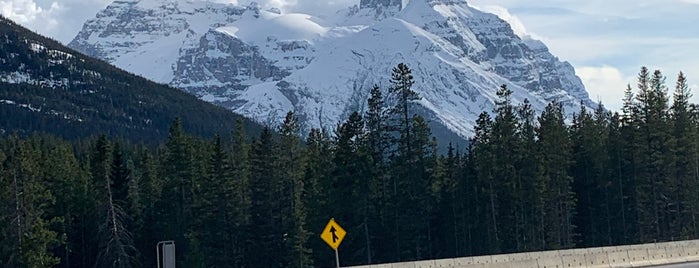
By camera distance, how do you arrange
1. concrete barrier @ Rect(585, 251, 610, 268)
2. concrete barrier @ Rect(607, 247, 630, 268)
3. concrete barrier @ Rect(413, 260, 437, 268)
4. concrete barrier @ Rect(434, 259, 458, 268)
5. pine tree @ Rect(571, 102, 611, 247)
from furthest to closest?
1. pine tree @ Rect(571, 102, 611, 247)
2. concrete barrier @ Rect(607, 247, 630, 268)
3. concrete barrier @ Rect(585, 251, 610, 268)
4. concrete barrier @ Rect(413, 260, 437, 268)
5. concrete barrier @ Rect(434, 259, 458, 268)

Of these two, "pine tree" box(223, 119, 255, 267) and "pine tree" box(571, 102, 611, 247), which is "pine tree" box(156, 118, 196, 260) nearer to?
"pine tree" box(223, 119, 255, 267)

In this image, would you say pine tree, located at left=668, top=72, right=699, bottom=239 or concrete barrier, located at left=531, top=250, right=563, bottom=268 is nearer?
concrete barrier, located at left=531, top=250, right=563, bottom=268

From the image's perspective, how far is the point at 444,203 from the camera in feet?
268

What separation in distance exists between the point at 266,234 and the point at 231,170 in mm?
5028

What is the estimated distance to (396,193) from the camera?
77.1m

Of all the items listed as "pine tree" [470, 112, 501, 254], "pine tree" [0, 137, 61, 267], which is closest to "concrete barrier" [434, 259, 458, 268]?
"pine tree" [0, 137, 61, 267]

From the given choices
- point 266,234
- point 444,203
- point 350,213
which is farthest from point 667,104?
point 266,234

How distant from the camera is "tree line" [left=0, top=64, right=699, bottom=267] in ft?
250

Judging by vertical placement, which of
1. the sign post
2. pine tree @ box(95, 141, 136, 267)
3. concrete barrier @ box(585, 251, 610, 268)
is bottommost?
concrete barrier @ box(585, 251, 610, 268)

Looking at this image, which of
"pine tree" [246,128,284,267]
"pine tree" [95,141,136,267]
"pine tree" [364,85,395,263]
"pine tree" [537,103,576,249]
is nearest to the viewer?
"pine tree" [95,141,136,267]

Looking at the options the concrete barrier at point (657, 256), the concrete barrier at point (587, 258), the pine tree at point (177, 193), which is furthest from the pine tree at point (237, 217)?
the concrete barrier at point (657, 256)

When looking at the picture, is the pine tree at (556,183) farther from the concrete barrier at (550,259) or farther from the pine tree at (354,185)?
the concrete barrier at (550,259)

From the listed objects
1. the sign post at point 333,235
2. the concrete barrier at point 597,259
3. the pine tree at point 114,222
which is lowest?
the concrete barrier at point 597,259

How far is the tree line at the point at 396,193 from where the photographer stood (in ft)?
250
